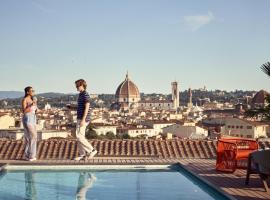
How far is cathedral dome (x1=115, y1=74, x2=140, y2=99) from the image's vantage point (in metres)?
167

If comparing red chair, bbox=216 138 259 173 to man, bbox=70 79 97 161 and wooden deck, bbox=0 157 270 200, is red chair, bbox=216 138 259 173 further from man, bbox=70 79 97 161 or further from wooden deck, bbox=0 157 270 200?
man, bbox=70 79 97 161

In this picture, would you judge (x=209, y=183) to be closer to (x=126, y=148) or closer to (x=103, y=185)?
(x=103, y=185)

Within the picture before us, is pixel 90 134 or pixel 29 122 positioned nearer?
pixel 29 122

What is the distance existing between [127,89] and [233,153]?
6318 inches

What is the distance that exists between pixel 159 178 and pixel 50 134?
201 feet

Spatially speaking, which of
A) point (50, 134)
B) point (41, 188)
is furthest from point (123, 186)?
point (50, 134)

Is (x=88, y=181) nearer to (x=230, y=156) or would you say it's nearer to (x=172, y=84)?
(x=230, y=156)

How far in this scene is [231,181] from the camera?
628cm

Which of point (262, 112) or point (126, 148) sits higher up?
point (262, 112)

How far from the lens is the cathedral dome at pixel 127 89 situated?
167 metres

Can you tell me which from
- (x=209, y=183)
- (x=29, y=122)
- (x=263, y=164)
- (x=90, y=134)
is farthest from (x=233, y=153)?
(x=90, y=134)

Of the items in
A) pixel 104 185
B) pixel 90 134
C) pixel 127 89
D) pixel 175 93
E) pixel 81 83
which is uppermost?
pixel 127 89

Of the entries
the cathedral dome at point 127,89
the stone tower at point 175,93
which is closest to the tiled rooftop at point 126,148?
the cathedral dome at point 127,89

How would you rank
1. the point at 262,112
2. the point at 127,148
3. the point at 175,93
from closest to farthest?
the point at 262,112
the point at 127,148
the point at 175,93
